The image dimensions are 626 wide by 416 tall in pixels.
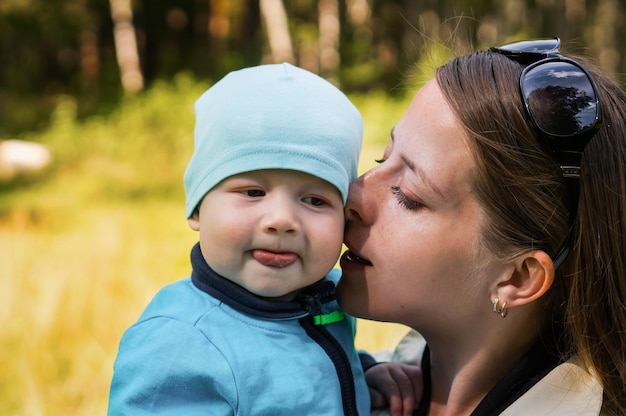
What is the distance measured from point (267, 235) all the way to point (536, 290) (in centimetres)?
64

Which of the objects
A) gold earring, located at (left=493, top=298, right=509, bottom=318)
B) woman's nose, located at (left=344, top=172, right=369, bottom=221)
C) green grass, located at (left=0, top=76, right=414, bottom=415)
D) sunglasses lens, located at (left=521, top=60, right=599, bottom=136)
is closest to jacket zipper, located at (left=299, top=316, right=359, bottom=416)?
woman's nose, located at (left=344, top=172, right=369, bottom=221)

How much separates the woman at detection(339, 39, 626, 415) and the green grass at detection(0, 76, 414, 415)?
1620 mm

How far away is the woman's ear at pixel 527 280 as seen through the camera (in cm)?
180

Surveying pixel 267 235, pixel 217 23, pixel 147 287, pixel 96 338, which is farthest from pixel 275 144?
pixel 217 23

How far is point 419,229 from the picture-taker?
1.87 meters

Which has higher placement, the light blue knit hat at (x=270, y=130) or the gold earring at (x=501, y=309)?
the light blue knit hat at (x=270, y=130)

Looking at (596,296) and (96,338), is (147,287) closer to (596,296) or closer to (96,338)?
(96,338)

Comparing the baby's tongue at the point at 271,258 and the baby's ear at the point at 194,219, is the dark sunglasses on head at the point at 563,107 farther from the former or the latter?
the baby's ear at the point at 194,219

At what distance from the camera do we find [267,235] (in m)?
1.75

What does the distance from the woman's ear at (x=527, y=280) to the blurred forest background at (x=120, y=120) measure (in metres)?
0.66

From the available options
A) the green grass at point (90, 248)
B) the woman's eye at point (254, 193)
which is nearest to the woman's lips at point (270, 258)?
the woman's eye at point (254, 193)

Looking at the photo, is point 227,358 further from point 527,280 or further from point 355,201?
point 527,280

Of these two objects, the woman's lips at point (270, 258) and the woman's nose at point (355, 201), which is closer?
the woman's lips at point (270, 258)

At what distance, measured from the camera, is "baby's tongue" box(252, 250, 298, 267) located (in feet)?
5.81
